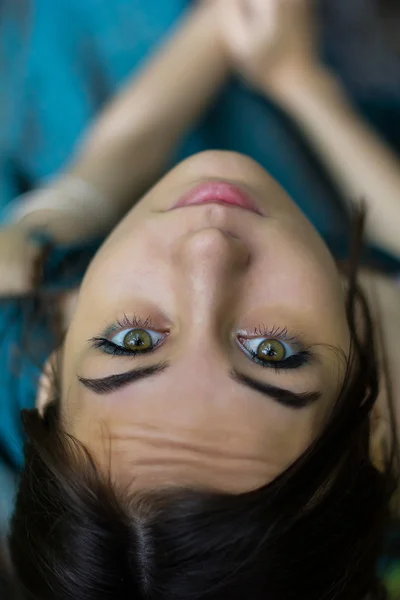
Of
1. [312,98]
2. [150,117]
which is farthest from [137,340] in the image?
[312,98]

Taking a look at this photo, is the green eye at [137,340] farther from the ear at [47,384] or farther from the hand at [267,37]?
the hand at [267,37]

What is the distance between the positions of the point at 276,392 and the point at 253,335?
7 cm

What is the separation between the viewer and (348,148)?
92 centimetres

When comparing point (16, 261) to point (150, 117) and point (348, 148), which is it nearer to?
point (150, 117)

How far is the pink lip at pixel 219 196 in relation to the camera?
0.62 metres

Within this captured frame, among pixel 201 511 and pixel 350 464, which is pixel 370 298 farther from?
pixel 201 511

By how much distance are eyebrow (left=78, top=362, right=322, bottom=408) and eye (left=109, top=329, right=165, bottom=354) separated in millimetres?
32

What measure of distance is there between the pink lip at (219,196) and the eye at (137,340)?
0.16 m

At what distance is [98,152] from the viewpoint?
0.90 m

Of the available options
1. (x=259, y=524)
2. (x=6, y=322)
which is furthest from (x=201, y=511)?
(x=6, y=322)

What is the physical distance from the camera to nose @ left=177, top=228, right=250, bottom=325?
1.73 feet

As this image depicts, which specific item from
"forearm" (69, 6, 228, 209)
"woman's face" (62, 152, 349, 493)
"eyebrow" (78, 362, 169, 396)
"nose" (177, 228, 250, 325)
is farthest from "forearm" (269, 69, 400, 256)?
"eyebrow" (78, 362, 169, 396)

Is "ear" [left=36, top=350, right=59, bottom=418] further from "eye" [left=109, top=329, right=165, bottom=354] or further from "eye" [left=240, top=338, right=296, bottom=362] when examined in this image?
"eye" [left=240, top=338, right=296, bottom=362]

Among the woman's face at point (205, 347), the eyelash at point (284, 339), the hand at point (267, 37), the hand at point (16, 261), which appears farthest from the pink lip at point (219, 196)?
the hand at point (267, 37)
